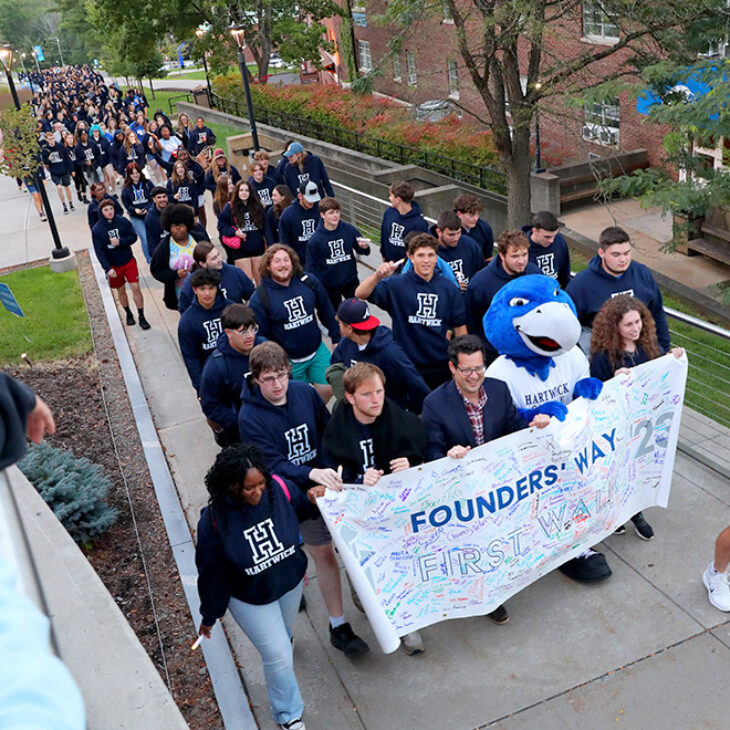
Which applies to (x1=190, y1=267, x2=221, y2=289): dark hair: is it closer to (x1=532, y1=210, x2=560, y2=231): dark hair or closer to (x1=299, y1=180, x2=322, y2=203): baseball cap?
(x1=532, y1=210, x2=560, y2=231): dark hair

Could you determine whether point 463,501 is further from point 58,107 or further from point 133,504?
point 58,107

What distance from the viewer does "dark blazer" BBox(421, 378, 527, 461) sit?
5137 mm

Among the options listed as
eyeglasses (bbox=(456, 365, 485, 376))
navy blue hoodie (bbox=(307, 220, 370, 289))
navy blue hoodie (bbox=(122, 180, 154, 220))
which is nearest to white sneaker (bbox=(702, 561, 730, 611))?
eyeglasses (bbox=(456, 365, 485, 376))

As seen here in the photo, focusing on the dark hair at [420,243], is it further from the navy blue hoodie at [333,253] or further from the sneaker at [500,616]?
the sneaker at [500,616]

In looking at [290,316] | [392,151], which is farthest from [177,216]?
[392,151]

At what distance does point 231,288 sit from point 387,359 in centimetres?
245

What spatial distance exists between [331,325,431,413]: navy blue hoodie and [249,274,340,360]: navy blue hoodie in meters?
0.98

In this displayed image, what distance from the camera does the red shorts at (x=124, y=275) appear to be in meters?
11.6

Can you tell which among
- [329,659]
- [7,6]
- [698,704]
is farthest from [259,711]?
[7,6]

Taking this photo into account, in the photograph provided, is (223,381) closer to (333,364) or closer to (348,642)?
(333,364)

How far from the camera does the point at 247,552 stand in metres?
4.32

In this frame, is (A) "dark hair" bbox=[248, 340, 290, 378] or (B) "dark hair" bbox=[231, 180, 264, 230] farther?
(B) "dark hair" bbox=[231, 180, 264, 230]

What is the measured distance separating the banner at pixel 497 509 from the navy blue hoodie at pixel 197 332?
2.83m

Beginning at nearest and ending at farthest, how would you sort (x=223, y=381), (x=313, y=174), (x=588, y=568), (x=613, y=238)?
(x=588, y=568) < (x=223, y=381) < (x=613, y=238) < (x=313, y=174)
